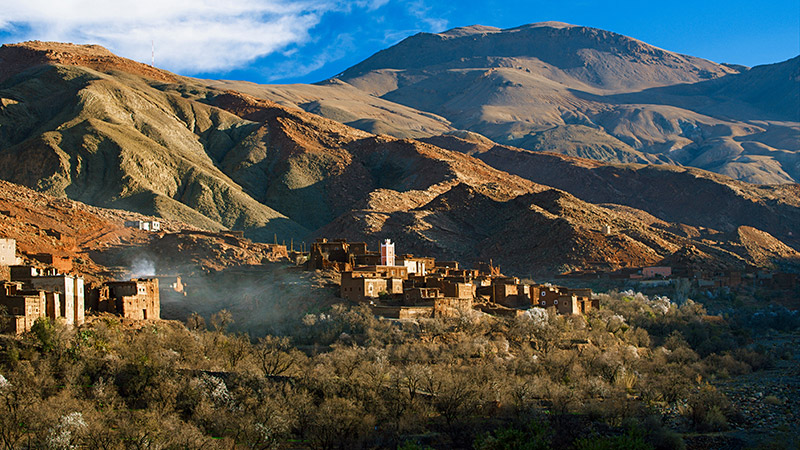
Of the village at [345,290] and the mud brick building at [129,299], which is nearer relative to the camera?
the village at [345,290]

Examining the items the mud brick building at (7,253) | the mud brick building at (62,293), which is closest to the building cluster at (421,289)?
the mud brick building at (62,293)

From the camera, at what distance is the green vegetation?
33594 mm

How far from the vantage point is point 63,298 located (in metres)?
40.2

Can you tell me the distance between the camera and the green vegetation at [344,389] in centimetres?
3359

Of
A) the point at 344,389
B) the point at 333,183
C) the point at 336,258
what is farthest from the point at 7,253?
the point at 333,183

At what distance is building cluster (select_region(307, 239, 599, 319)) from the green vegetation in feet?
5.48

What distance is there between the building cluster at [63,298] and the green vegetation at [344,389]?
39.9 inches

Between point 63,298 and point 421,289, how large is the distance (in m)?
17.8

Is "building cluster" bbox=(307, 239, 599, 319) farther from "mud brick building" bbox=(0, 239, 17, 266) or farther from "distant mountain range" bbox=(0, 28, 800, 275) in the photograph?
"distant mountain range" bbox=(0, 28, 800, 275)

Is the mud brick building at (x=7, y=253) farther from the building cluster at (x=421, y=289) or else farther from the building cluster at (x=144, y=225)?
the building cluster at (x=144, y=225)

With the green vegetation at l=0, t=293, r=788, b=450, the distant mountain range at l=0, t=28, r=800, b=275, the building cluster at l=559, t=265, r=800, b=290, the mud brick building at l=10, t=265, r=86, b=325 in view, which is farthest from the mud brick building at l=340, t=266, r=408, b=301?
the distant mountain range at l=0, t=28, r=800, b=275

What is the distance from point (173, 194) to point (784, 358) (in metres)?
66.5

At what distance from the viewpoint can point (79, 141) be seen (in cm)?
10981

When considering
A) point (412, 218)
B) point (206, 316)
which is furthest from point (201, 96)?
point (206, 316)
